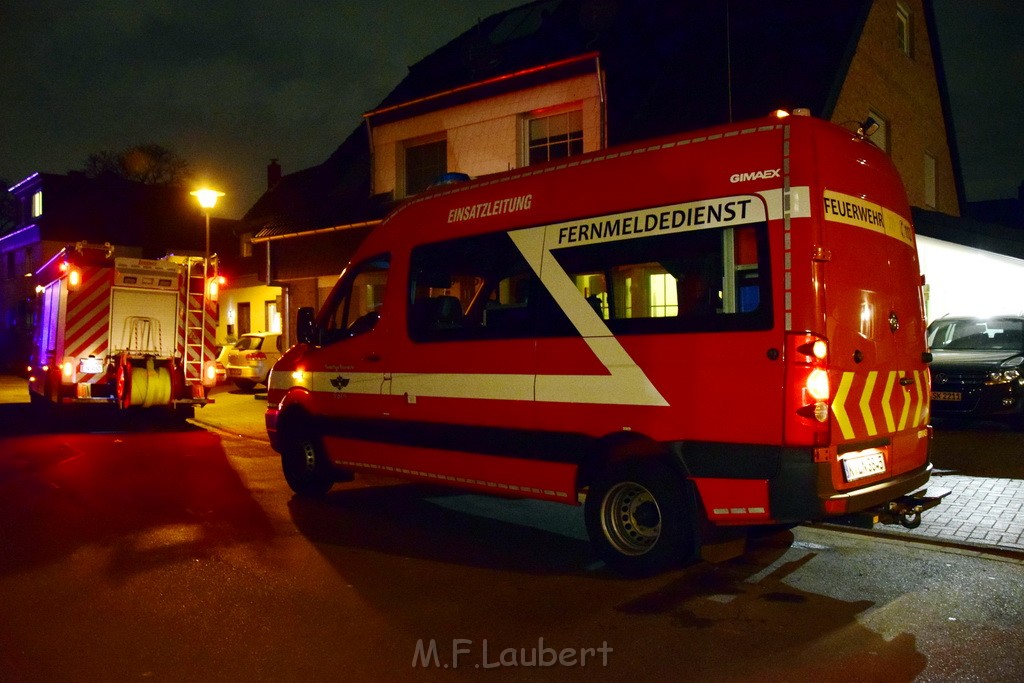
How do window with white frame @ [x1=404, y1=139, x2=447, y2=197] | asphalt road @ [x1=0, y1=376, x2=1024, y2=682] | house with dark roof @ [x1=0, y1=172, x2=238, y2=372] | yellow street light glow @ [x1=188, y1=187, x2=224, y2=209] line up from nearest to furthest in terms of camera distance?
asphalt road @ [x1=0, y1=376, x2=1024, y2=682] → yellow street light glow @ [x1=188, y1=187, x2=224, y2=209] → window with white frame @ [x1=404, y1=139, x2=447, y2=197] → house with dark roof @ [x1=0, y1=172, x2=238, y2=372]

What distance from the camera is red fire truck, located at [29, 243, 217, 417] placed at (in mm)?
14547

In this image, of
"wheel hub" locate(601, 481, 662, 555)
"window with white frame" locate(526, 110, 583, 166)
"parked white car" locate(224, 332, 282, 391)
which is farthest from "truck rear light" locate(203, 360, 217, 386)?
"wheel hub" locate(601, 481, 662, 555)

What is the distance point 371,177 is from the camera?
19828mm

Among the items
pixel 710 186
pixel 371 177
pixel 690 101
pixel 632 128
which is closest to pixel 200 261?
pixel 371 177

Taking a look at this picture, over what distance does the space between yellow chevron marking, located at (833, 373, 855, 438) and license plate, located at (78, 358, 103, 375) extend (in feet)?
42.8

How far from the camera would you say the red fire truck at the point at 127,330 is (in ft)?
47.7

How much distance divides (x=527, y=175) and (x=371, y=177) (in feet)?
45.3

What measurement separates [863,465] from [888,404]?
0.50 m

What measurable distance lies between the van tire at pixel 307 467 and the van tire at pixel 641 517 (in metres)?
3.29

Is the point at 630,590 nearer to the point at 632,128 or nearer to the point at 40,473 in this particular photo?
the point at 40,473

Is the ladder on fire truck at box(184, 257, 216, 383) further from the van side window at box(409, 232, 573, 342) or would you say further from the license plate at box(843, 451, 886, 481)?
the license plate at box(843, 451, 886, 481)

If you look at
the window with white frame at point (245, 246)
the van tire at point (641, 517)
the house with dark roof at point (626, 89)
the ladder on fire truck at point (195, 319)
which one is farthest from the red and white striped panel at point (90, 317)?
the window with white frame at point (245, 246)

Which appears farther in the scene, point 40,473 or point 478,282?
point 40,473

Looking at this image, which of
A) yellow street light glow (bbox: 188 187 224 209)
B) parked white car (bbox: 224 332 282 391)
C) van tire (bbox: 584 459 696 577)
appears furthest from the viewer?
parked white car (bbox: 224 332 282 391)
